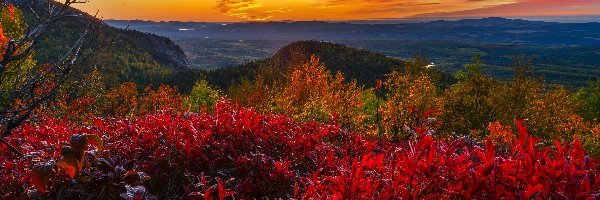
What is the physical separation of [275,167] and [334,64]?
531 feet

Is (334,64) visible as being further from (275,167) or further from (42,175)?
(42,175)

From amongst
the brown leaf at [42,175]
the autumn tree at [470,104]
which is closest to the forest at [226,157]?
the brown leaf at [42,175]

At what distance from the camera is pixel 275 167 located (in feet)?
20.9

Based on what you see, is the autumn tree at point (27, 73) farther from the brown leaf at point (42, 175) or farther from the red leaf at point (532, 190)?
the red leaf at point (532, 190)

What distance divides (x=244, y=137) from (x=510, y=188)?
200 inches

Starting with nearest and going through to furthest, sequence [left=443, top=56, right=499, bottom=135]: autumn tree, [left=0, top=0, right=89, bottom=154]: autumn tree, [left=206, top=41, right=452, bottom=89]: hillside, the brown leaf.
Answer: the brown leaf < [left=0, top=0, right=89, bottom=154]: autumn tree < [left=443, top=56, right=499, bottom=135]: autumn tree < [left=206, top=41, right=452, bottom=89]: hillside

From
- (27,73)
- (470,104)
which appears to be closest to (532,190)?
(27,73)

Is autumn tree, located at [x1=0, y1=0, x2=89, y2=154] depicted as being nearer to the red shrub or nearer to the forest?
the forest

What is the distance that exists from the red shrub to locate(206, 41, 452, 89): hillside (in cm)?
13053

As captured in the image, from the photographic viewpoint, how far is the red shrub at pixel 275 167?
3.27 m

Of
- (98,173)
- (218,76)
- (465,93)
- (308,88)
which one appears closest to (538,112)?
(465,93)

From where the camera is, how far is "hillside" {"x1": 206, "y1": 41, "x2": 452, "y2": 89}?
478 ft

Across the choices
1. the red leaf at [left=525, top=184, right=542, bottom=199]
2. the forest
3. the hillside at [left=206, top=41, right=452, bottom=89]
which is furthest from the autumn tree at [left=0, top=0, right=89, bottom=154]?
the hillside at [left=206, top=41, right=452, bottom=89]

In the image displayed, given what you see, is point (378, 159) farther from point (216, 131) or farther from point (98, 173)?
point (216, 131)
